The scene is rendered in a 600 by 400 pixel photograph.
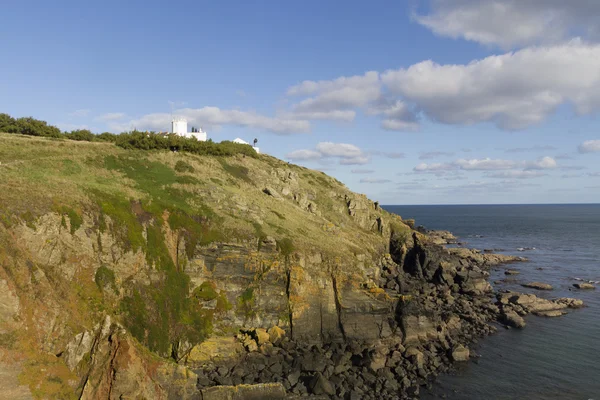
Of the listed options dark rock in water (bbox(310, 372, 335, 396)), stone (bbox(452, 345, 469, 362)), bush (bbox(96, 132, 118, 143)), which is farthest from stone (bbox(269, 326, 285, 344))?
bush (bbox(96, 132, 118, 143))

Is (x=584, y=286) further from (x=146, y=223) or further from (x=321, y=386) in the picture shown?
(x=146, y=223)

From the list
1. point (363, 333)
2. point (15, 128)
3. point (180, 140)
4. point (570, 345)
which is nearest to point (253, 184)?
point (180, 140)

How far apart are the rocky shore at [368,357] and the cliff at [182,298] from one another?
0.15 metres

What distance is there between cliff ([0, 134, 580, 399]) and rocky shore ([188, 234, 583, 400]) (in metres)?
0.15

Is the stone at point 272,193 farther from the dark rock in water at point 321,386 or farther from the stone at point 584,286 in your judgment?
the stone at point 584,286

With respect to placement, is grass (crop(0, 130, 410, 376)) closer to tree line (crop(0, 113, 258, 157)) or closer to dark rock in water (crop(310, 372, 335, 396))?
tree line (crop(0, 113, 258, 157))

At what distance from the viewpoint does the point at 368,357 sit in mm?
38062

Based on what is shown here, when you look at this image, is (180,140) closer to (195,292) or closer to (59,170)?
(59,170)


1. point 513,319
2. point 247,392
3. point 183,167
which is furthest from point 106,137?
point 513,319

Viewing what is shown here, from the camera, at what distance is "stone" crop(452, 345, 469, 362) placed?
133ft

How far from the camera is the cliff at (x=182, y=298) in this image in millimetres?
27094

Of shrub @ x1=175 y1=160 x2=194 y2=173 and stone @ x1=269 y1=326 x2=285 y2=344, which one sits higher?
shrub @ x1=175 y1=160 x2=194 y2=173

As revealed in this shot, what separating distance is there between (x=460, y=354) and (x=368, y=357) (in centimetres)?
1116

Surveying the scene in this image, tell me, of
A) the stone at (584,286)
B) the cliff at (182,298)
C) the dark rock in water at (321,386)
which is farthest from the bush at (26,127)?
the stone at (584,286)
